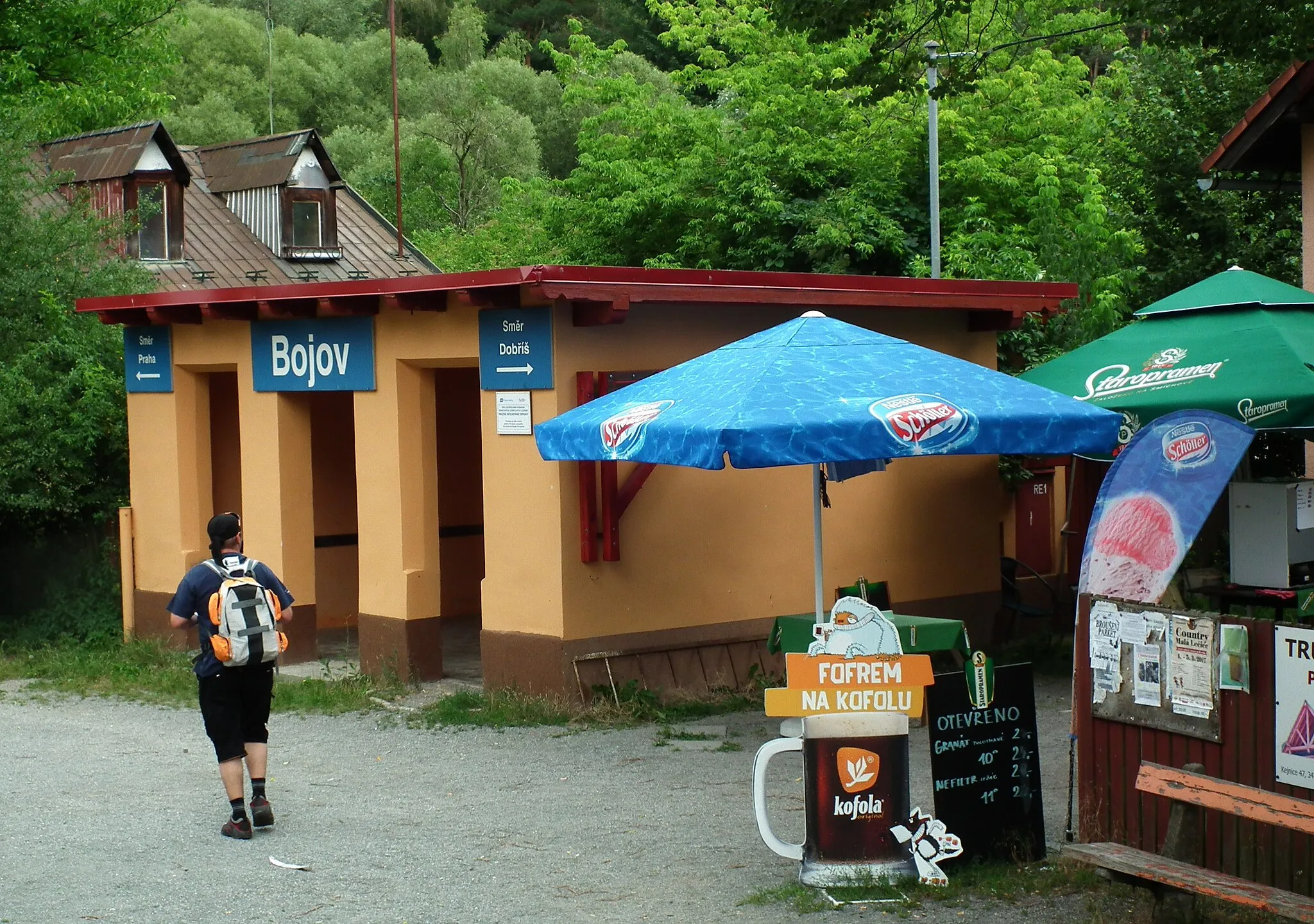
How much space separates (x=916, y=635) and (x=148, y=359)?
7.78 metres

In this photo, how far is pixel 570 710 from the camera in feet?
34.3

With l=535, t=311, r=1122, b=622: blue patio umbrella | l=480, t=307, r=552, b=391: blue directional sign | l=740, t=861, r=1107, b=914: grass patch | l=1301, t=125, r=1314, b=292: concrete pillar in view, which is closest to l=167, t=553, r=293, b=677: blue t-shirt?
l=535, t=311, r=1122, b=622: blue patio umbrella

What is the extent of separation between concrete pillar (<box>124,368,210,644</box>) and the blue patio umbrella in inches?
232

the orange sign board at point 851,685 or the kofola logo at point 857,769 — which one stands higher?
the orange sign board at point 851,685

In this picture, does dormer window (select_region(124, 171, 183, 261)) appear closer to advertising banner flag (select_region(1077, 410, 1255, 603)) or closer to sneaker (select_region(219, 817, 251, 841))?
sneaker (select_region(219, 817, 251, 841))

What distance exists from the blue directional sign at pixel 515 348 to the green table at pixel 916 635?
2316 mm

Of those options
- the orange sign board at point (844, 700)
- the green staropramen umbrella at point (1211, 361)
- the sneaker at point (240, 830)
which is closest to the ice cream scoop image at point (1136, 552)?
the orange sign board at point (844, 700)

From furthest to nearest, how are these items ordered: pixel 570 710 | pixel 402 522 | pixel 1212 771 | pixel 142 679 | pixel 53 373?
pixel 53 373
pixel 142 679
pixel 402 522
pixel 570 710
pixel 1212 771

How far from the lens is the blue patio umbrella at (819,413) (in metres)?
7.53

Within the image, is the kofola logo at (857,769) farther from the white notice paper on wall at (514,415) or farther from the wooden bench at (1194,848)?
the white notice paper on wall at (514,415)

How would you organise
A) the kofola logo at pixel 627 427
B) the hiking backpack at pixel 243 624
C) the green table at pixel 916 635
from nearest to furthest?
the hiking backpack at pixel 243 624 < the kofola logo at pixel 627 427 < the green table at pixel 916 635

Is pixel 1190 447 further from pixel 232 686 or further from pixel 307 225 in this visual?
pixel 307 225

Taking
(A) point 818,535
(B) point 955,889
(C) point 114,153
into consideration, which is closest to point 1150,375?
(A) point 818,535

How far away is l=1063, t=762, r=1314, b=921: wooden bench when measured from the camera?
5223 millimetres
